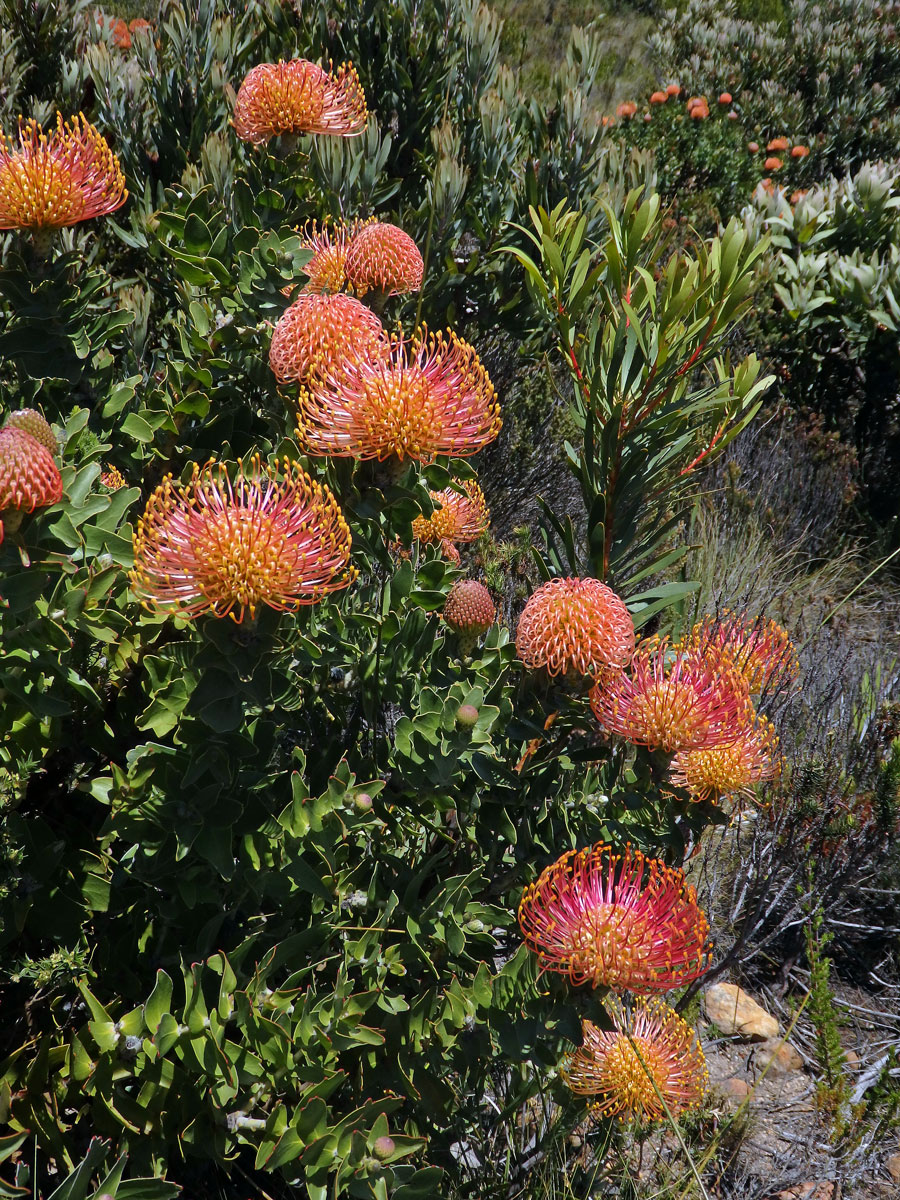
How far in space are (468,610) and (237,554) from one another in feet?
2.78

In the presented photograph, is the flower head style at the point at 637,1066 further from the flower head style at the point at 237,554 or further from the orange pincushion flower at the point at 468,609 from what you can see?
the flower head style at the point at 237,554

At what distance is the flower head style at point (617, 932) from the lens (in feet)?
5.61

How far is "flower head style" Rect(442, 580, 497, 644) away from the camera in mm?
2193

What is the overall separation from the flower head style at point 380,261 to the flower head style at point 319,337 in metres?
0.44

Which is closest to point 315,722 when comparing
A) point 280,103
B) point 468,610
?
point 468,610

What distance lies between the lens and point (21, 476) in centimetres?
137

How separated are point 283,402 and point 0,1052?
62.0 inches

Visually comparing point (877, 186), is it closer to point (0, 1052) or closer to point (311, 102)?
point (311, 102)

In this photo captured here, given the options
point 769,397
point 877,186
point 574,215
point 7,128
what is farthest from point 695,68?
point 574,215

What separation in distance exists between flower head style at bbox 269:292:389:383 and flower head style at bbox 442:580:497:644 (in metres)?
0.61

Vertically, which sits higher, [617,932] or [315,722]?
[617,932]

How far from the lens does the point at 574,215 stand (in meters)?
2.49

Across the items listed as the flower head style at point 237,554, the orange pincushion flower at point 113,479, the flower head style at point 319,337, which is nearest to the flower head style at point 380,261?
the flower head style at point 319,337

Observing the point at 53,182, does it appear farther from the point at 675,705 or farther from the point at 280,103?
the point at 675,705
